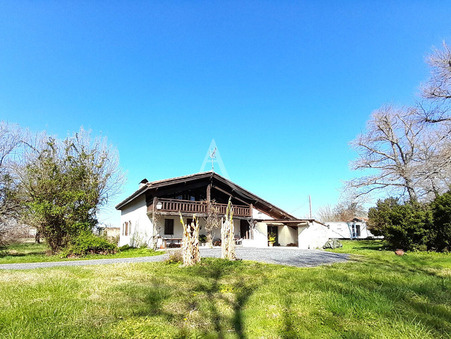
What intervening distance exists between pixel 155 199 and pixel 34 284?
43.6ft

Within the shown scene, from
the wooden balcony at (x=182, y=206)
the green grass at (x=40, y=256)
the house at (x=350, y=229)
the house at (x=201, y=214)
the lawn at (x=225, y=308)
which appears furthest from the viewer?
the house at (x=350, y=229)

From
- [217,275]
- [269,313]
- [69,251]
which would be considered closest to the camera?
[269,313]

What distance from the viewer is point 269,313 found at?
413 centimetres

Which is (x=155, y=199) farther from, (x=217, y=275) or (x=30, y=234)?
(x=217, y=275)

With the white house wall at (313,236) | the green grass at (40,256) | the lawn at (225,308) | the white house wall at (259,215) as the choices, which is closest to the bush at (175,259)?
the lawn at (225,308)

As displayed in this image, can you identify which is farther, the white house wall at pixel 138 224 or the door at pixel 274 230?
the door at pixel 274 230

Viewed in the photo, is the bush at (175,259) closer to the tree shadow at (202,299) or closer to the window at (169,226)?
the tree shadow at (202,299)

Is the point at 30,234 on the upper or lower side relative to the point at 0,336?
upper

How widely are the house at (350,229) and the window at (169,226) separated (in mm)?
28756

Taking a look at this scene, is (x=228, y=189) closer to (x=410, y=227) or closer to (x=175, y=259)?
(x=410, y=227)

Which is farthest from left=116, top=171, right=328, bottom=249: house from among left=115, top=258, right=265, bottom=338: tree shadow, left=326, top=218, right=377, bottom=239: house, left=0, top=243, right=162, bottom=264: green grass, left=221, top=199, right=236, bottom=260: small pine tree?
left=326, top=218, right=377, bottom=239: house

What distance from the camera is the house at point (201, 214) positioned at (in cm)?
1942

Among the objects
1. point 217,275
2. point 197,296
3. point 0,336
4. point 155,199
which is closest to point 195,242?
point 217,275

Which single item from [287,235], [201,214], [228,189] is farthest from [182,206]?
[287,235]
